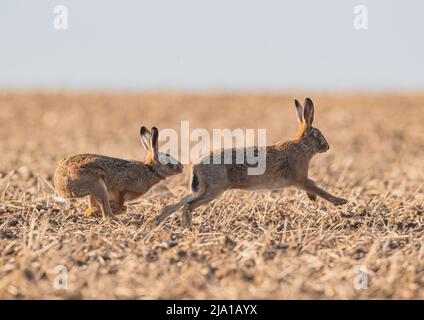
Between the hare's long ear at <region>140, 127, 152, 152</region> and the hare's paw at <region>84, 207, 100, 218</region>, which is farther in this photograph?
the hare's long ear at <region>140, 127, 152, 152</region>

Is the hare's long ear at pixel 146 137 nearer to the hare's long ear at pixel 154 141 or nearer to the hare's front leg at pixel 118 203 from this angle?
the hare's long ear at pixel 154 141

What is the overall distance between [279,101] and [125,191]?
25988mm

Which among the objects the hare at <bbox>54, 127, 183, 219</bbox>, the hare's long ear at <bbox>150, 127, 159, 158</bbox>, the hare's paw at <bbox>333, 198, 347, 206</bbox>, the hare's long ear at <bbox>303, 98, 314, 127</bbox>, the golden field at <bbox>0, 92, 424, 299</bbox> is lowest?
the golden field at <bbox>0, 92, 424, 299</bbox>

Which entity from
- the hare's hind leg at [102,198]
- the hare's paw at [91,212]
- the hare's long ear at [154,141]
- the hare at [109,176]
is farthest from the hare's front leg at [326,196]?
the hare's paw at [91,212]

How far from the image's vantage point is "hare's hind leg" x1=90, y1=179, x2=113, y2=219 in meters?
7.64

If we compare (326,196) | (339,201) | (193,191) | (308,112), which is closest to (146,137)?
(193,191)

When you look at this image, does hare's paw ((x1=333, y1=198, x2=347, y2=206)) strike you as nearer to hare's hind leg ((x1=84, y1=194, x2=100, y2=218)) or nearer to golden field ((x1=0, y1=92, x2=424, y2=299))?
golden field ((x1=0, y1=92, x2=424, y2=299))

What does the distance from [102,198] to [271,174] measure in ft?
6.14

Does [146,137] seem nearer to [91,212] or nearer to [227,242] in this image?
[91,212]

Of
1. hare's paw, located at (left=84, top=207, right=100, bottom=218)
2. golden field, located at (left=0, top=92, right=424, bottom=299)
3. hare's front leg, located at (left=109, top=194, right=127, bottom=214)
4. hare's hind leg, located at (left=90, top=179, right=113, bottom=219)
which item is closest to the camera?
golden field, located at (left=0, top=92, right=424, bottom=299)

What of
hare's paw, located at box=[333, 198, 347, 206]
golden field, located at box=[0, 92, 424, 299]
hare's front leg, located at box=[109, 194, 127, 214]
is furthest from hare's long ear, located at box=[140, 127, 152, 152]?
hare's paw, located at box=[333, 198, 347, 206]

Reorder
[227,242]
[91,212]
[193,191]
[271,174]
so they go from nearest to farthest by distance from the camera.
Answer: [227,242] → [193,191] → [91,212] → [271,174]

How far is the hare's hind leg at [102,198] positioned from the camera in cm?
764

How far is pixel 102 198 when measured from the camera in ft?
25.1
